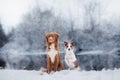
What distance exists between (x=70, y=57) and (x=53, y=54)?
12cm

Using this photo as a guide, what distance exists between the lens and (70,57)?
6.87ft

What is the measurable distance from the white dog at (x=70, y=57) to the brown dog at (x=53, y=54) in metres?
0.06

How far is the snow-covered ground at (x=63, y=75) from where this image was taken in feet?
6.72

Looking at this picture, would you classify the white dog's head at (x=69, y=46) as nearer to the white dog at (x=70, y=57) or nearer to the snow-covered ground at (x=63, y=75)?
the white dog at (x=70, y=57)

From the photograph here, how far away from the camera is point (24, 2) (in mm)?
2199

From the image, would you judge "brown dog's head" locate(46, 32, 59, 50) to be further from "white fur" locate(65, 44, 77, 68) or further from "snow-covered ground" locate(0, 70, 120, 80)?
"snow-covered ground" locate(0, 70, 120, 80)

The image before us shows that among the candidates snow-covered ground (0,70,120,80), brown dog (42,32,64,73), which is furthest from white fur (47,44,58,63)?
snow-covered ground (0,70,120,80)

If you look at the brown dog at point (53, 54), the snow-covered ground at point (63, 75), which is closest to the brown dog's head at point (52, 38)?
the brown dog at point (53, 54)

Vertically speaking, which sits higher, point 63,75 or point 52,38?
point 52,38

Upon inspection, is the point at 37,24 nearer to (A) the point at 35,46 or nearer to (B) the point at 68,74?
(A) the point at 35,46

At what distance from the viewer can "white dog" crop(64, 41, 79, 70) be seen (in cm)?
208

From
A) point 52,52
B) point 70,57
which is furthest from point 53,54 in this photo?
point 70,57

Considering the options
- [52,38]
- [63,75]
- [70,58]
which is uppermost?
[52,38]

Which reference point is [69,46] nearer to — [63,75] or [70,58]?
[70,58]
